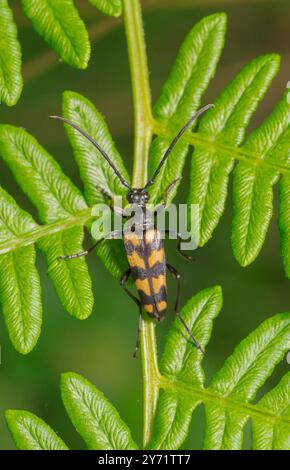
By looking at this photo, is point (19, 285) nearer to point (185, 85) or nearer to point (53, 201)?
point (53, 201)

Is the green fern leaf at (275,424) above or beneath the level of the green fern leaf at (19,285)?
beneath

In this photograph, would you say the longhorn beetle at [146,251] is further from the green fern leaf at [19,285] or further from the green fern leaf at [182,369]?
the green fern leaf at [19,285]

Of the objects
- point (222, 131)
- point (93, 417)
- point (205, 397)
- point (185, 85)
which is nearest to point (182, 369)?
point (205, 397)

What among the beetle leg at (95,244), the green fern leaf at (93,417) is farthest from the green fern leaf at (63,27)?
the green fern leaf at (93,417)
